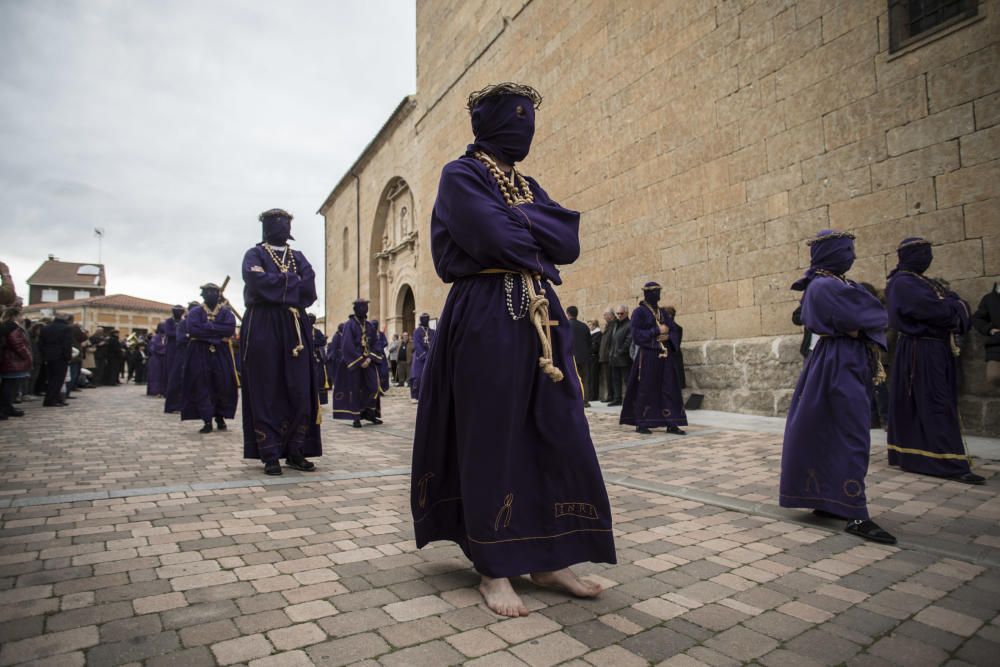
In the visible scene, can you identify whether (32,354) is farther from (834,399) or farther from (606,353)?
(834,399)

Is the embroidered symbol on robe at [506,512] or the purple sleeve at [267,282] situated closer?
the embroidered symbol on robe at [506,512]

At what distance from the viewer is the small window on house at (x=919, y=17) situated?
6738mm

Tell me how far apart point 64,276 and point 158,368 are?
7116 centimetres

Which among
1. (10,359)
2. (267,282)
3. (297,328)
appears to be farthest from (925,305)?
(10,359)

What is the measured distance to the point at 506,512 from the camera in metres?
2.35

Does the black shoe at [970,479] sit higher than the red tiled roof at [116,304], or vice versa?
the red tiled roof at [116,304]

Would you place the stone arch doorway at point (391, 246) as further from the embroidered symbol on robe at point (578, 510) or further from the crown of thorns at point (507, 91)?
the embroidered symbol on robe at point (578, 510)

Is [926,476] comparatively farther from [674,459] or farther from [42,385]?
[42,385]

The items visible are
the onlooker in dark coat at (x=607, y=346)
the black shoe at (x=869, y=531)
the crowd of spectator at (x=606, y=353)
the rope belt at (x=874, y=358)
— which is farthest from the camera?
the onlooker in dark coat at (x=607, y=346)

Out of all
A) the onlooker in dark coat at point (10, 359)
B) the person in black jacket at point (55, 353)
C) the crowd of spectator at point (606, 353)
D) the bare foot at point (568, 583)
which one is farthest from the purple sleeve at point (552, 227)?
the person in black jacket at point (55, 353)

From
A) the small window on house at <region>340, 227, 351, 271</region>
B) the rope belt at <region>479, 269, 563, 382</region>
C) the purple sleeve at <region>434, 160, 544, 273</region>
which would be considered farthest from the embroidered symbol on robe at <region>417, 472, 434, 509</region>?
the small window on house at <region>340, 227, 351, 271</region>

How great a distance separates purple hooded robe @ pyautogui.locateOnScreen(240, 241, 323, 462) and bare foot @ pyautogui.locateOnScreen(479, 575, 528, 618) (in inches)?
124

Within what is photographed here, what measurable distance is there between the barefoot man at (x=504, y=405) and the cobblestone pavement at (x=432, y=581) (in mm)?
232

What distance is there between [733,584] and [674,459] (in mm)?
3209
